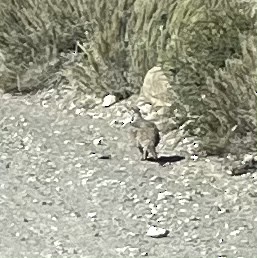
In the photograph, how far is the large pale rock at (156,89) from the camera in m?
8.46

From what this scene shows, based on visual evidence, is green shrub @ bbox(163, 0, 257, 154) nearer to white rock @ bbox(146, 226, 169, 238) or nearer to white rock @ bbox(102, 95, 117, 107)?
white rock @ bbox(102, 95, 117, 107)

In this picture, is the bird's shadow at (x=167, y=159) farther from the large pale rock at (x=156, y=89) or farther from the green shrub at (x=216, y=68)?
the large pale rock at (x=156, y=89)

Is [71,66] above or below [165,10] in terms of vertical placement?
below

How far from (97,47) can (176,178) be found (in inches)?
84.8

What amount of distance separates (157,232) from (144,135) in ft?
4.81

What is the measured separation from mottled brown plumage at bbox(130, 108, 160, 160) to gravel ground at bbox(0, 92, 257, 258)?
83 millimetres

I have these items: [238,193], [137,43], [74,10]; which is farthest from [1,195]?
[74,10]

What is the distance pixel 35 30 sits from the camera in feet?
32.4

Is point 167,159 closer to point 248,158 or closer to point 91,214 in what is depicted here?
point 248,158

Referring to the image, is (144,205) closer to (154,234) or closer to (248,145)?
(154,234)

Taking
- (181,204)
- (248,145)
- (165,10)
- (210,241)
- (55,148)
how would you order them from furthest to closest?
(165,10) < (55,148) < (248,145) < (181,204) < (210,241)

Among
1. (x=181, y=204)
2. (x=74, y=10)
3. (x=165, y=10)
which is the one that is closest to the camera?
(x=181, y=204)

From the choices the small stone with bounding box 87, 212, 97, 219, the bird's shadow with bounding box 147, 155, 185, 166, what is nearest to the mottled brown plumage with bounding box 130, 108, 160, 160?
the bird's shadow with bounding box 147, 155, 185, 166

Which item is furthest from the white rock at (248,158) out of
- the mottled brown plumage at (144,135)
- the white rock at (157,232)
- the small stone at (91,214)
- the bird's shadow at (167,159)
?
the small stone at (91,214)
